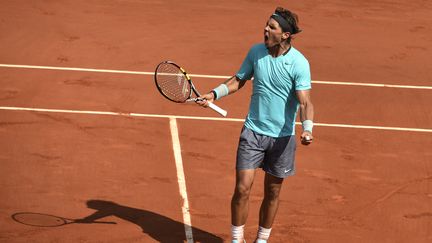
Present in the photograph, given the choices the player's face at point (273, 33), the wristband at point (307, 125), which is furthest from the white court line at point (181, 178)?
the player's face at point (273, 33)

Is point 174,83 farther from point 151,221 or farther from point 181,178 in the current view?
point 181,178

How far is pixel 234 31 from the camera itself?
1855cm

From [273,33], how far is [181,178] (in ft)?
10.7

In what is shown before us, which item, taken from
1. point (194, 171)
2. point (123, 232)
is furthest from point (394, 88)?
point (123, 232)

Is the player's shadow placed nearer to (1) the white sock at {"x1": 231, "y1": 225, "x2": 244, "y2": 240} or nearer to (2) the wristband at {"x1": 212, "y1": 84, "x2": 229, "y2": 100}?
(1) the white sock at {"x1": 231, "y1": 225, "x2": 244, "y2": 240}

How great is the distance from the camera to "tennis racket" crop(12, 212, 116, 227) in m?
10.4

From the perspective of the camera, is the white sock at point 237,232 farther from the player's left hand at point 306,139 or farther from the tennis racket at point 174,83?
the tennis racket at point 174,83

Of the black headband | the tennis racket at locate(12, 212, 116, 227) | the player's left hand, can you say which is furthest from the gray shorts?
the tennis racket at locate(12, 212, 116, 227)

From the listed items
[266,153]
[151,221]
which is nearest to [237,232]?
[266,153]

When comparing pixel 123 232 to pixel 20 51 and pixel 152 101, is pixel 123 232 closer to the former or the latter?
pixel 152 101

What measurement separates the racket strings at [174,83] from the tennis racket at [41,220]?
5.37 ft

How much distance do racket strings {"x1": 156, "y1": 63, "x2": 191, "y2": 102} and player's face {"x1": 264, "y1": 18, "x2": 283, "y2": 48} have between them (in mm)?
1110

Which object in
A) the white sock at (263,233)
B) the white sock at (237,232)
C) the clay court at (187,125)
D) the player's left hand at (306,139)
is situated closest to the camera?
the player's left hand at (306,139)

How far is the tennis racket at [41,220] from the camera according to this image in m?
10.4
